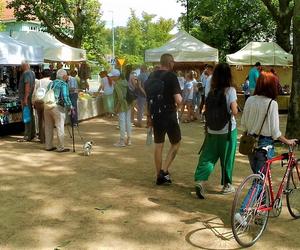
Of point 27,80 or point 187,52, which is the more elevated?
point 187,52

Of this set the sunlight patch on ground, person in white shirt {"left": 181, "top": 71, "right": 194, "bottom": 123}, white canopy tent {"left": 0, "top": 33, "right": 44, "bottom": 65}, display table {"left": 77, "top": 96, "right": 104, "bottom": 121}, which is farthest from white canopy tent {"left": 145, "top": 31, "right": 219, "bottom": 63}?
the sunlight patch on ground

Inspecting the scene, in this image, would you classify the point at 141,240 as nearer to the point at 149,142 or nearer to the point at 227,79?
the point at 227,79

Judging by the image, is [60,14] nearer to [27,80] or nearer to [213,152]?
[27,80]

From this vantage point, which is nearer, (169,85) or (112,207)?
(112,207)

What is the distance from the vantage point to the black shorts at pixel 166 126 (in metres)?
6.62

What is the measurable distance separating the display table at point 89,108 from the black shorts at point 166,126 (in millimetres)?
7962

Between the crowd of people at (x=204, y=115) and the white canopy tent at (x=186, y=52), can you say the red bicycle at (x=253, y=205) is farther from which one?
the white canopy tent at (x=186, y=52)

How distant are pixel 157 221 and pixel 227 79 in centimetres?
191

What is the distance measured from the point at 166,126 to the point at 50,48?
12430 millimetres

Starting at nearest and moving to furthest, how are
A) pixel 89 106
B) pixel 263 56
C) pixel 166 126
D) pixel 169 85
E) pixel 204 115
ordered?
pixel 204 115 → pixel 169 85 → pixel 166 126 → pixel 89 106 → pixel 263 56

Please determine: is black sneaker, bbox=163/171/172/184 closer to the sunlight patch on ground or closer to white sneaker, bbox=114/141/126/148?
the sunlight patch on ground

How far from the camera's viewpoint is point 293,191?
5.52 metres

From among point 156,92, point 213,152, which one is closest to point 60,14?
point 156,92

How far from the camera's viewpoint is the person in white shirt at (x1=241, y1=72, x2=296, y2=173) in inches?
196
